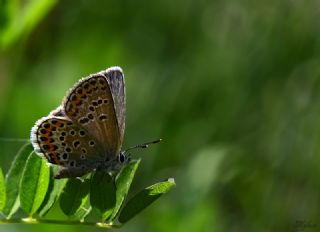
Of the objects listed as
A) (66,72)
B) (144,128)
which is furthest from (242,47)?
(66,72)

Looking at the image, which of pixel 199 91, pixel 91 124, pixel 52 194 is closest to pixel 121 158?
pixel 91 124

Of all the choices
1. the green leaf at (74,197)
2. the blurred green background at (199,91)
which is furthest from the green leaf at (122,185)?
the blurred green background at (199,91)

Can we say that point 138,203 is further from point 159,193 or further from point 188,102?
point 188,102

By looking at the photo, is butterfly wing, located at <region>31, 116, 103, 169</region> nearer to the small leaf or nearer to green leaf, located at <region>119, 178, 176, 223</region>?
the small leaf

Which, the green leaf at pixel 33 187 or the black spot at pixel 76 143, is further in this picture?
the black spot at pixel 76 143

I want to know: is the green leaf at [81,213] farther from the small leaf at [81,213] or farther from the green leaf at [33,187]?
the green leaf at [33,187]

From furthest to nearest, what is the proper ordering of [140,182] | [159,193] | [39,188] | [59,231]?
[140,182] → [59,231] → [39,188] → [159,193]
